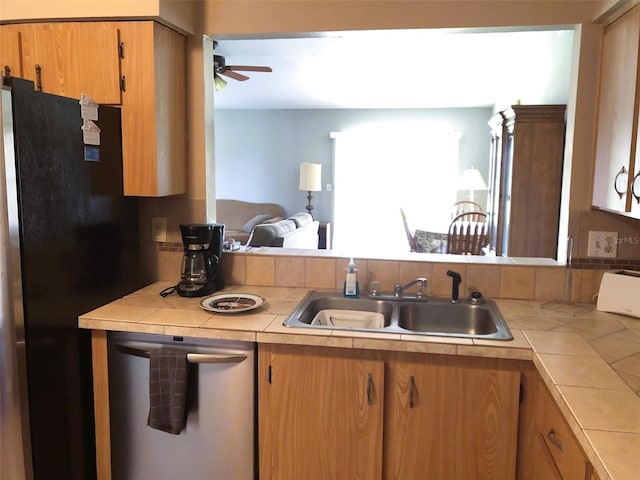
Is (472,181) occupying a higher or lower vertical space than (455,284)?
higher

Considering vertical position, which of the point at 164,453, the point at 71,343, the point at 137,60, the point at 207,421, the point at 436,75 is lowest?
the point at 164,453

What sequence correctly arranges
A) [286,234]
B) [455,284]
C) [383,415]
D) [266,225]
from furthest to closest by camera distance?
[286,234], [266,225], [455,284], [383,415]

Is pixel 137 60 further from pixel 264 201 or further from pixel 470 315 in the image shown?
pixel 264 201

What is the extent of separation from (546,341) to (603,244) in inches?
27.7

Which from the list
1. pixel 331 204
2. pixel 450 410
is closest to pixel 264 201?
pixel 331 204

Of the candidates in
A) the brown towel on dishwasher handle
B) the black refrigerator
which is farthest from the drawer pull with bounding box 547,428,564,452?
the black refrigerator

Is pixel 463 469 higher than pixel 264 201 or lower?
lower

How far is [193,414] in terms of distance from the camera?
1.79 m

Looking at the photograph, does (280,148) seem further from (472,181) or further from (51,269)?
(51,269)

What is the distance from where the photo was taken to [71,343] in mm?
1781

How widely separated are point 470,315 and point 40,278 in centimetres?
156

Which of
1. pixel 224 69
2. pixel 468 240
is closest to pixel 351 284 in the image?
pixel 224 69

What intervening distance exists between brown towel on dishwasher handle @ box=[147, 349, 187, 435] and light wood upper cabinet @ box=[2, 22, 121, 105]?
100cm

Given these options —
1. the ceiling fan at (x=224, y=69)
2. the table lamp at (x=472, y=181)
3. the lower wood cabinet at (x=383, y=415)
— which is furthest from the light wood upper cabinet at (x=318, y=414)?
the table lamp at (x=472, y=181)
